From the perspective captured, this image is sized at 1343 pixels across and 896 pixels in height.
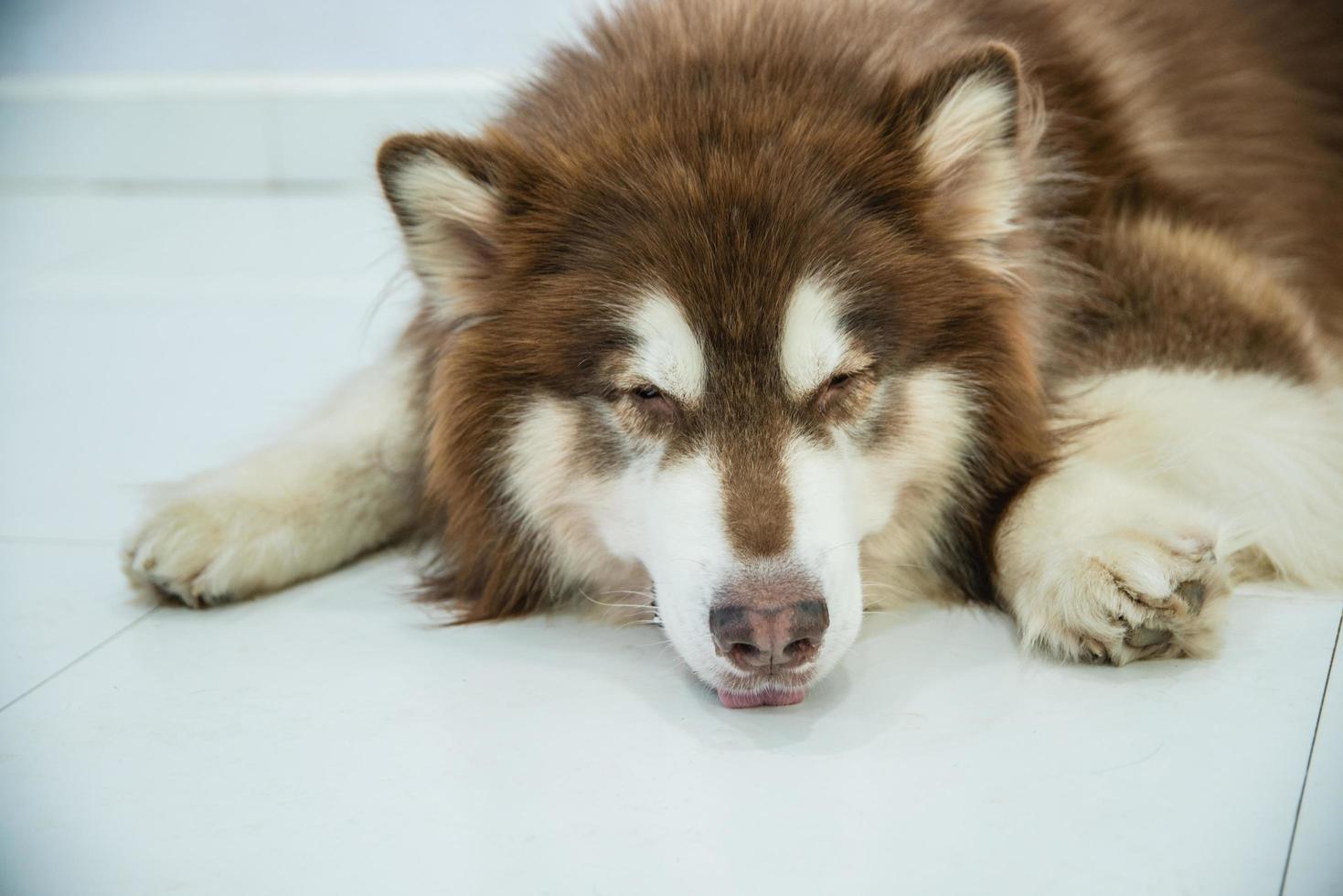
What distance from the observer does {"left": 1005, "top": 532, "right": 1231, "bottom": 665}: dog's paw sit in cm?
191

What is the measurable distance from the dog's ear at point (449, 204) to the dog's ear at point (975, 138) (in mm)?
680

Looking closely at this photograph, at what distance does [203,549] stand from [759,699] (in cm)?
111

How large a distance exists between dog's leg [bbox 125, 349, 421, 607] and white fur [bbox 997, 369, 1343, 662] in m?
1.19

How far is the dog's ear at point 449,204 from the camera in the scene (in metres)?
2.06

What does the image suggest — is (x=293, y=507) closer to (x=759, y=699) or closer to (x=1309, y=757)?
(x=759, y=699)

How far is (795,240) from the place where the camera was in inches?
76.5

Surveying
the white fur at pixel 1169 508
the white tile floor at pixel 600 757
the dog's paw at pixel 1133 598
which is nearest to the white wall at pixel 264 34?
the white tile floor at pixel 600 757

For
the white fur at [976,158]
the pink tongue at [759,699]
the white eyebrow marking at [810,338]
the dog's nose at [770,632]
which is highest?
the white fur at [976,158]

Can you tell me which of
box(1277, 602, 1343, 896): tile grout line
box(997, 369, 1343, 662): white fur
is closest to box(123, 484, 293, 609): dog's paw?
box(997, 369, 1343, 662): white fur

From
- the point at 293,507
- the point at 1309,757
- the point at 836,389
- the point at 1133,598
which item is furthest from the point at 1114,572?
the point at 293,507

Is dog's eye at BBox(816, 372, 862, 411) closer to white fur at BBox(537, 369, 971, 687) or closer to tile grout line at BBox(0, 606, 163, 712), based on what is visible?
white fur at BBox(537, 369, 971, 687)

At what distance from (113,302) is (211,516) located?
2.72 meters

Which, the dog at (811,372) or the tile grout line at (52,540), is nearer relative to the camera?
the dog at (811,372)

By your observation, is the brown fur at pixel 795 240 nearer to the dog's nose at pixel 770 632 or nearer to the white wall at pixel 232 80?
the dog's nose at pixel 770 632
